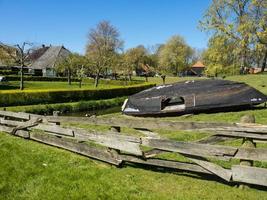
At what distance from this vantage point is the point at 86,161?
912 cm

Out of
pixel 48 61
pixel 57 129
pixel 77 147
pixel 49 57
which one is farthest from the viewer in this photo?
pixel 49 57

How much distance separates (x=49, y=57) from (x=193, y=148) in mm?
81583

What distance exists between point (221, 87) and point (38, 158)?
13.7 metres

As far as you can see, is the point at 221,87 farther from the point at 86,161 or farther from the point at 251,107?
the point at 86,161

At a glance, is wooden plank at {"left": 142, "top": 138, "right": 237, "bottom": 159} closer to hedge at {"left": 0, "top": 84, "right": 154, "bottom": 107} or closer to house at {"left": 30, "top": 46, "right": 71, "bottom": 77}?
hedge at {"left": 0, "top": 84, "right": 154, "bottom": 107}

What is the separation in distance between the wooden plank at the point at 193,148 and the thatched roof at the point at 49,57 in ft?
253

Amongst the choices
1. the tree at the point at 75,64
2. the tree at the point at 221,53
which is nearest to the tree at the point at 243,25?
the tree at the point at 221,53

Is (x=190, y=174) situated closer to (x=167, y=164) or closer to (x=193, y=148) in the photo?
(x=167, y=164)

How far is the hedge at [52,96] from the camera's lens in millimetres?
30766

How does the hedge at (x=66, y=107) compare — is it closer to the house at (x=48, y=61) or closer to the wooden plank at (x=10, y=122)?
the wooden plank at (x=10, y=122)

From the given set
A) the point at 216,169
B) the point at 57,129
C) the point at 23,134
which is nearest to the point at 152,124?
the point at 216,169

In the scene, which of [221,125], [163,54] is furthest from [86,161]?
[163,54]

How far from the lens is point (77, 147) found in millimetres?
9711

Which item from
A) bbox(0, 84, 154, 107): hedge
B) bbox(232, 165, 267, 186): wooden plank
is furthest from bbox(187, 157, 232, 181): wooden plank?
bbox(0, 84, 154, 107): hedge
